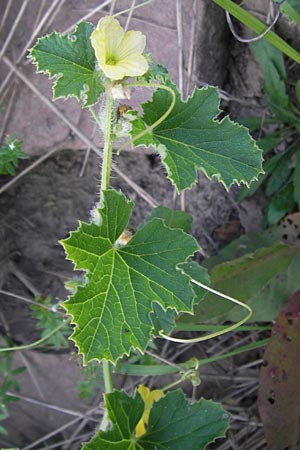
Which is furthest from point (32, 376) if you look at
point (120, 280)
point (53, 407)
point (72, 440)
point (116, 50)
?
point (116, 50)

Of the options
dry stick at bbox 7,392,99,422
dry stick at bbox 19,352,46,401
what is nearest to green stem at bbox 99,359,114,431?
dry stick at bbox 7,392,99,422

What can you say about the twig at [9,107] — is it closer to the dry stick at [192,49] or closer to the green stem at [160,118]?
the dry stick at [192,49]

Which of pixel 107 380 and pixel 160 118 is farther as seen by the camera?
pixel 107 380

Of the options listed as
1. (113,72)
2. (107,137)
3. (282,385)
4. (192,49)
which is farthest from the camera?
(192,49)

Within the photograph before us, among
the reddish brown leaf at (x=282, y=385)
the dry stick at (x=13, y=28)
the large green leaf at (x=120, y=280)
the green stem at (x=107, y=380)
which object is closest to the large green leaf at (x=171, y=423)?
the green stem at (x=107, y=380)

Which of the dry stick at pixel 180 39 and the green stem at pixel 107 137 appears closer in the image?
the green stem at pixel 107 137

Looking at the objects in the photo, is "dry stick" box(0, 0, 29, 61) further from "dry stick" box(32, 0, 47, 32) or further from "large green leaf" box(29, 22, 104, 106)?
"large green leaf" box(29, 22, 104, 106)

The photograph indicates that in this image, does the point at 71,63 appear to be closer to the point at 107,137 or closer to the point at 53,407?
the point at 107,137

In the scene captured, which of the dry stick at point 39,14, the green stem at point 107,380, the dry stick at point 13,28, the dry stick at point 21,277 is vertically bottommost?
the dry stick at point 21,277
